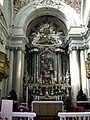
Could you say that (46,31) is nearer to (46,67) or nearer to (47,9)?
(47,9)

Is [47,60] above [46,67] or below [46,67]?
above

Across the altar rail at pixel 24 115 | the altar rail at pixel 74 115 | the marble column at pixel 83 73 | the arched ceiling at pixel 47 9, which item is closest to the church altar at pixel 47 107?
the marble column at pixel 83 73

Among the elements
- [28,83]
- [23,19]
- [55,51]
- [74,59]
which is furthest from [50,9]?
[28,83]

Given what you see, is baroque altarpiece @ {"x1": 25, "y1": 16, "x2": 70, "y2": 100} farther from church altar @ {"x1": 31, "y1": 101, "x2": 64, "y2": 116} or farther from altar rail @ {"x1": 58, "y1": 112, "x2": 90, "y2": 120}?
altar rail @ {"x1": 58, "y1": 112, "x2": 90, "y2": 120}

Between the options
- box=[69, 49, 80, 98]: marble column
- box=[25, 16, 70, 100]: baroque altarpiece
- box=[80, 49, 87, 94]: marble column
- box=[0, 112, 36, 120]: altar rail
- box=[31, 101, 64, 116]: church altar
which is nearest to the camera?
Answer: box=[0, 112, 36, 120]: altar rail

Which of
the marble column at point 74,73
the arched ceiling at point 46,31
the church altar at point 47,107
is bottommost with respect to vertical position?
the church altar at point 47,107

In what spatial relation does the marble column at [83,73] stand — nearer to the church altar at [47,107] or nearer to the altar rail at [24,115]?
the church altar at [47,107]

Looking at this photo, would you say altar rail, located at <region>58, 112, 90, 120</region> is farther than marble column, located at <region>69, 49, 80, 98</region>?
No

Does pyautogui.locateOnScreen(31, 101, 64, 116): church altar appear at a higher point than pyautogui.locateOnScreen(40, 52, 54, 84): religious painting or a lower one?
lower

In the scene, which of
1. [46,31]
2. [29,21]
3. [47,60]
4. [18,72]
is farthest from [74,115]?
[46,31]

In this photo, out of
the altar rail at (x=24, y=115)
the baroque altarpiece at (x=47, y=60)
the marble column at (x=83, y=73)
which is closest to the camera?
the altar rail at (x=24, y=115)

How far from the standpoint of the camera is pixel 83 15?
13844 millimetres

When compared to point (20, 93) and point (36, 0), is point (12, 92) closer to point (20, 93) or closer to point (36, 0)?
point (20, 93)

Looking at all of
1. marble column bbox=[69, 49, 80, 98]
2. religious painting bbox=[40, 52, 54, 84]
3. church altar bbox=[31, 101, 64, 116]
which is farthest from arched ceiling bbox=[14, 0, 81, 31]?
church altar bbox=[31, 101, 64, 116]
